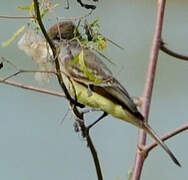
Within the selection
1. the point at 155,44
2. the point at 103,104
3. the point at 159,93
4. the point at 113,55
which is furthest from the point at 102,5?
the point at 155,44

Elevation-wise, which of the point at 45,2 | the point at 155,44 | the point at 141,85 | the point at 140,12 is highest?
the point at 45,2

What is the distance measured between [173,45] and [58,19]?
7.95 feet

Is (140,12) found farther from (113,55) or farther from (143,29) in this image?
(113,55)

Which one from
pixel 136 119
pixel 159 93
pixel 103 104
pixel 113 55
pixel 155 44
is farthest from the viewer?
pixel 159 93

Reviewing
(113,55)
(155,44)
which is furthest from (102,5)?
(155,44)

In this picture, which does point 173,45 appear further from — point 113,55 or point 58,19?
point 58,19

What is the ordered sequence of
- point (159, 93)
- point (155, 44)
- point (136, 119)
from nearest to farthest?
point (155, 44) < point (136, 119) < point (159, 93)

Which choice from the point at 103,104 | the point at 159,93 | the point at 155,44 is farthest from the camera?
the point at 159,93

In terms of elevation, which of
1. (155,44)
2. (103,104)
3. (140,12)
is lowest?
(140,12)

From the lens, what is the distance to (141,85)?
339 cm

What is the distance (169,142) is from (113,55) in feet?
1.73

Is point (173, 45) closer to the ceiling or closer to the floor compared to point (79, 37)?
closer to the floor

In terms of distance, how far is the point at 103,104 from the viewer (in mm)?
1831

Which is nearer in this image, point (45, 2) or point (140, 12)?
point (45, 2)
